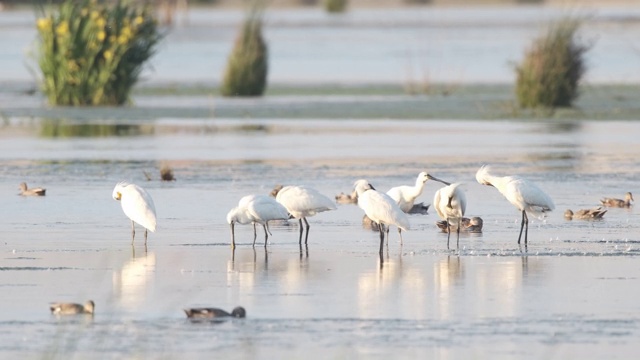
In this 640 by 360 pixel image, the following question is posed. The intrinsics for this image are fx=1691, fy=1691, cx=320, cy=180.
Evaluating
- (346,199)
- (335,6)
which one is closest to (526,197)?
(346,199)

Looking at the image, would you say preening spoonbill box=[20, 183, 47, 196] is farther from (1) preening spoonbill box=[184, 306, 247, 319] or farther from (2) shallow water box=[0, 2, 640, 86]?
(2) shallow water box=[0, 2, 640, 86]

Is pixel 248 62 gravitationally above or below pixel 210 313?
above

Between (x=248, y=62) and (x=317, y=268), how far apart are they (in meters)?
21.6

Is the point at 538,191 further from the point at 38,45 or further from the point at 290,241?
the point at 38,45

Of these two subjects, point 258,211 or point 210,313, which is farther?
point 258,211

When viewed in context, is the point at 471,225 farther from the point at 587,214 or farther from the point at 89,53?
the point at 89,53

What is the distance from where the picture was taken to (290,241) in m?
13.9

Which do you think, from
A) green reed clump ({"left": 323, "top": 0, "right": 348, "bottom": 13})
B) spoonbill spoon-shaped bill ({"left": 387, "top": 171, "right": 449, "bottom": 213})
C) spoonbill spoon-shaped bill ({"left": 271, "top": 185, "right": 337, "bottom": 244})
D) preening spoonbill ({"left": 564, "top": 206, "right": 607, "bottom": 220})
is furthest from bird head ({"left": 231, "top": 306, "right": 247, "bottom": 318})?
green reed clump ({"left": 323, "top": 0, "right": 348, "bottom": 13})

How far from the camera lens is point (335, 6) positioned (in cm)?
10238

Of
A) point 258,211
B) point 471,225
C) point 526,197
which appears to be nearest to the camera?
point 258,211

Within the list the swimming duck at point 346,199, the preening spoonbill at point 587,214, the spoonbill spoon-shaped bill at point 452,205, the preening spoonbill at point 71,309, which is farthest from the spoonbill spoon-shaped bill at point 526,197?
the preening spoonbill at point 71,309

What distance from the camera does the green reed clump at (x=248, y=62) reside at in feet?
110

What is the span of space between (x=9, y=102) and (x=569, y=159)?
608 inches

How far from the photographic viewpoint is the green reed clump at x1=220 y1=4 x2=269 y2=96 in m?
33.4
